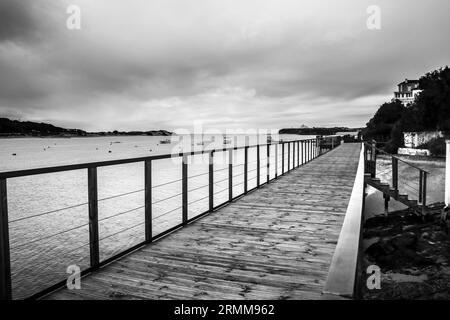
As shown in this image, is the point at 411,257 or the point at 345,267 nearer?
the point at 345,267

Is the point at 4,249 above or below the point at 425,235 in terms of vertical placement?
above

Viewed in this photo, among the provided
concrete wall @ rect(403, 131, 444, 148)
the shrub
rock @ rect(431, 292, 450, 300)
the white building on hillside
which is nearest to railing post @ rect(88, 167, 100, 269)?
rock @ rect(431, 292, 450, 300)

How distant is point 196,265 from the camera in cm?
332

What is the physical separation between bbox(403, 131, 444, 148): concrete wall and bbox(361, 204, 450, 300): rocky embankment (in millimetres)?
40668

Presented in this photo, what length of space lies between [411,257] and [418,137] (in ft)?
159

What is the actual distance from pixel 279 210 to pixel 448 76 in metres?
59.1

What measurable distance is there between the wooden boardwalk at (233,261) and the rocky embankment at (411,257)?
7.52ft

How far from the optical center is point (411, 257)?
9164 millimetres

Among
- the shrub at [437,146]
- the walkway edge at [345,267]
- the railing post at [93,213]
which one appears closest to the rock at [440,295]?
the walkway edge at [345,267]

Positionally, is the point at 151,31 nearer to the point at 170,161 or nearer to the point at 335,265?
the point at 335,265

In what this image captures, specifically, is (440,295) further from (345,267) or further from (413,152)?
(413,152)

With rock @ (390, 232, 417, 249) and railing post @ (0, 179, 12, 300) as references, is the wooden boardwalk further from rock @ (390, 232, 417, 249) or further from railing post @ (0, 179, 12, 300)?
rock @ (390, 232, 417, 249)

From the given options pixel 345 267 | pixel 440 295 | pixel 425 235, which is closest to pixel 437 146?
pixel 425 235

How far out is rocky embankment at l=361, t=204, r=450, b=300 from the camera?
24.1 ft
